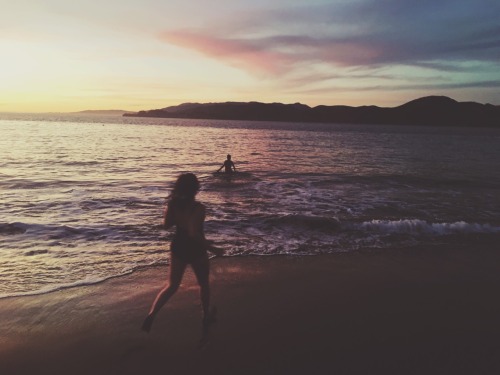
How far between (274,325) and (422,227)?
8.54m

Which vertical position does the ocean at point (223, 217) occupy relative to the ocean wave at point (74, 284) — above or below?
below

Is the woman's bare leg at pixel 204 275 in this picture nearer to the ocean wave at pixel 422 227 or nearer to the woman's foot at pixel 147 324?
the woman's foot at pixel 147 324

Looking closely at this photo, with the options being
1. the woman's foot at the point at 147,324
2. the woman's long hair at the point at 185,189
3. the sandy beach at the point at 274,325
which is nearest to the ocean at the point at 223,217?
the sandy beach at the point at 274,325

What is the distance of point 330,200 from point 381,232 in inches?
238

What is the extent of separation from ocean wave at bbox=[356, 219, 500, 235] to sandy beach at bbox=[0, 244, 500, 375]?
3755mm

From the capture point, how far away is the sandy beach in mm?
4695

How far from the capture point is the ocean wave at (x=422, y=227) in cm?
1201

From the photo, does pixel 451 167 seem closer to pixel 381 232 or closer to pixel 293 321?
pixel 381 232

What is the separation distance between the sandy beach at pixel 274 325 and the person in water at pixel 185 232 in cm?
70

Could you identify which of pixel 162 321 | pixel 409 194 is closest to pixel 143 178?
pixel 409 194

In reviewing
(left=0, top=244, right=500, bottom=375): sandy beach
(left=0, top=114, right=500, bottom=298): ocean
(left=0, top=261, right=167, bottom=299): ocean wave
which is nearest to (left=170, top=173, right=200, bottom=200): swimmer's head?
(left=0, top=244, right=500, bottom=375): sandy beach

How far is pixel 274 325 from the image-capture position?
5.66m

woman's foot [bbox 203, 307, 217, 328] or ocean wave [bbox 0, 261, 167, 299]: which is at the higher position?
woman's foot [bbox 203, 307, 217, 328]

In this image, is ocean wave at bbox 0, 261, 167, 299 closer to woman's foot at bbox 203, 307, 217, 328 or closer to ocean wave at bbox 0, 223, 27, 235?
woman's foot at bbox 203, 307, 217, 328
